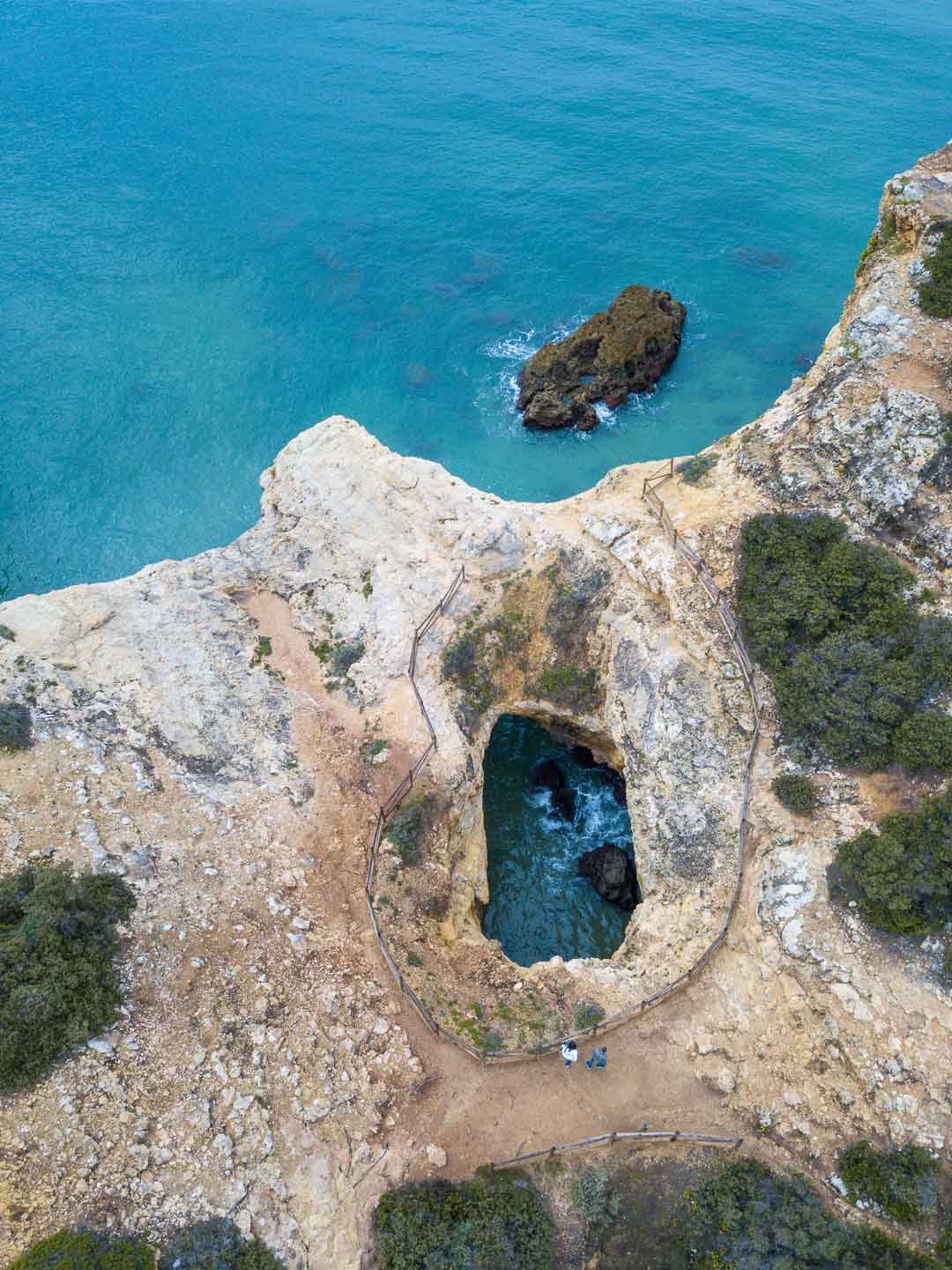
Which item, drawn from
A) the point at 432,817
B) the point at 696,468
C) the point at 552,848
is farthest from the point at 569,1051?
the point at 696,468

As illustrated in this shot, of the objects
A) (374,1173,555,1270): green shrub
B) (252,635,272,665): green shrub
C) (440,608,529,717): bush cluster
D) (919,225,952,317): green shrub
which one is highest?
(919,225,952,317): green shrub

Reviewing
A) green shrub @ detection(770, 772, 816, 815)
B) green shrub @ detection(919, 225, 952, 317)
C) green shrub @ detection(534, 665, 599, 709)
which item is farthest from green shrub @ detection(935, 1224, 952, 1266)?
green shrub @ detection(919, 225, 952, 317)

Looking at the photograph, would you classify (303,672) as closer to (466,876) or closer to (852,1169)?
(466,876)

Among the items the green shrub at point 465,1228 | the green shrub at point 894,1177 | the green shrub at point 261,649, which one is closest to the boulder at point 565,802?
the green shrub at point 261,649

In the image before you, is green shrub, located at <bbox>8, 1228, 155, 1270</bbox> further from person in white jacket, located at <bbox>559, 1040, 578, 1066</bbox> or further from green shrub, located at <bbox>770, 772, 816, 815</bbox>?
green shrub, located at <bbox>770, 772, 816, 815</bbox>

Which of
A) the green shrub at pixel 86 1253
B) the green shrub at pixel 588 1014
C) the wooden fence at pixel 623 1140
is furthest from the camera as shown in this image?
the green shrub at pixel 588 1014

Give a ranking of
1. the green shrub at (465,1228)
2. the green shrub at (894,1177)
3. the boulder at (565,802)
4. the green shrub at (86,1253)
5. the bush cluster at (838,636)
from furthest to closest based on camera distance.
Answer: the boulder at (565,802) < the bush cluster at (838,636) < the green shrub at (465,1228) < the green shrub at (894,1177) < the green shrub at (86,1253)

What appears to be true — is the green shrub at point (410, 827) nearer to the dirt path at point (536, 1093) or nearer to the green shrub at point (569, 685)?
the dirt path at point (536, 1093)
